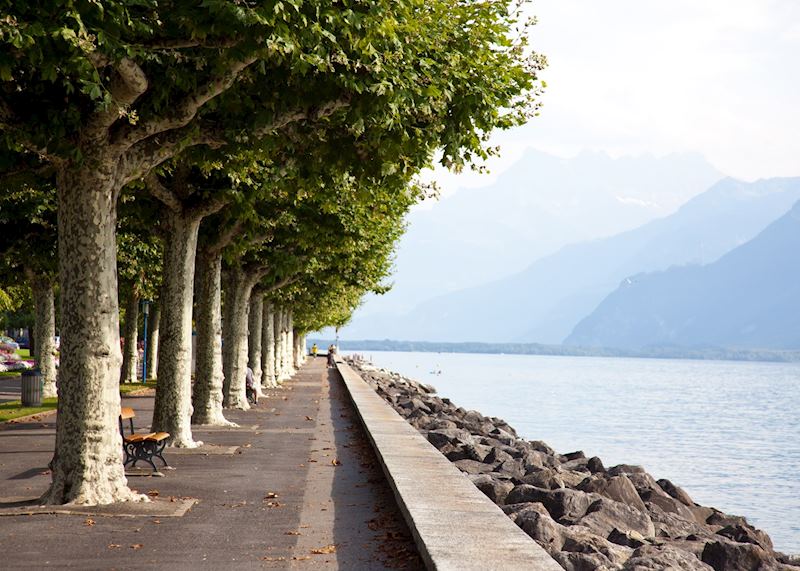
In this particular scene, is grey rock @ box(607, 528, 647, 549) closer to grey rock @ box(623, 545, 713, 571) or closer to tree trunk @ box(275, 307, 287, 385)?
grey rock @ box(623, 545, 713, 571)

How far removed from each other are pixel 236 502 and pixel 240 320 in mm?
19245

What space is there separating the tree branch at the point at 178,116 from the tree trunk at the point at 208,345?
12544 millimetres

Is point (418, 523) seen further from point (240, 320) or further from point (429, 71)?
point (240, 320)

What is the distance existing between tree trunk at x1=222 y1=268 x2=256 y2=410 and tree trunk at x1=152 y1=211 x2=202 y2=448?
11375 millimetres

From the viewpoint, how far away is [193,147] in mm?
17266

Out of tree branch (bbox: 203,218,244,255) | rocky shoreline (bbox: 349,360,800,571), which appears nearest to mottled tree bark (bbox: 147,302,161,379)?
tree branch (bbox: 203,218,244,255)

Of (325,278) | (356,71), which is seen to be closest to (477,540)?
(356,71)

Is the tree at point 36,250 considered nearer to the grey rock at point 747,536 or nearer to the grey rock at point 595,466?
the grey rock at point 595,466

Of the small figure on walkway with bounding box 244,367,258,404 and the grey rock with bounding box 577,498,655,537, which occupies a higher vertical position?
the small figure on walkway with bounding box 244,367,258,404

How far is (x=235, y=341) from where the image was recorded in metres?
33.5

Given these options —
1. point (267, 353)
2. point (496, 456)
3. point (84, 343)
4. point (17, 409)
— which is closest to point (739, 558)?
point (84, 343)

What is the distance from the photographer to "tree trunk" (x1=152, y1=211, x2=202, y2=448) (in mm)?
21562

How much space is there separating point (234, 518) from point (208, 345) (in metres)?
13.7

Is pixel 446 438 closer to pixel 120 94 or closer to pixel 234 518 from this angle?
pixel 234 518
